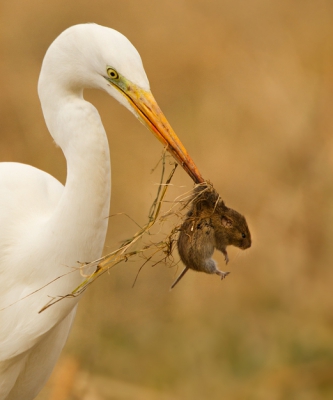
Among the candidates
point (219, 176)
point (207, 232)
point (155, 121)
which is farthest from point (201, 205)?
point (219, 176)

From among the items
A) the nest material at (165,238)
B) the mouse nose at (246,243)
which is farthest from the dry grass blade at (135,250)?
the mouse nose at (246,243)

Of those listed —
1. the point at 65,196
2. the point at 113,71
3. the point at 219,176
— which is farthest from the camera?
the point at 219,176

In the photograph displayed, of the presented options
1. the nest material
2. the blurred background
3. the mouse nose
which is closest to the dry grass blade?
the nest material

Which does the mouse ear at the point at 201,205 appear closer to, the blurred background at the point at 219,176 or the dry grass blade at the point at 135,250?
the dry grass blade at the point at 135,250

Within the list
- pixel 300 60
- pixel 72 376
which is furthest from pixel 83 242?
pixel 300 60

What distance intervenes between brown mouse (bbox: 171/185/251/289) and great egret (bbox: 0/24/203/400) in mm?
Result: 134

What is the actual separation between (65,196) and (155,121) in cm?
24

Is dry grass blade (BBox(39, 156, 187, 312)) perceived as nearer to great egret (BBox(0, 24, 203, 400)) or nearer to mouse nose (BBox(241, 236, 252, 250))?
great egret (BBox(0, 24, 203, 400))

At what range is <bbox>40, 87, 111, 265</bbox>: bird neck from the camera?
52.3 inches

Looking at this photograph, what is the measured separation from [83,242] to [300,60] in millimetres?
2036

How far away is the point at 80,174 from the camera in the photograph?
1.35m

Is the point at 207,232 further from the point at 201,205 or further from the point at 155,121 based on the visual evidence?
the point at 155,121

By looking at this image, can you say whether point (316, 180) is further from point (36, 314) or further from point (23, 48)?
point (36, 314)

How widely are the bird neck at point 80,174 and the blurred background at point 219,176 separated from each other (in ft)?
5.23
